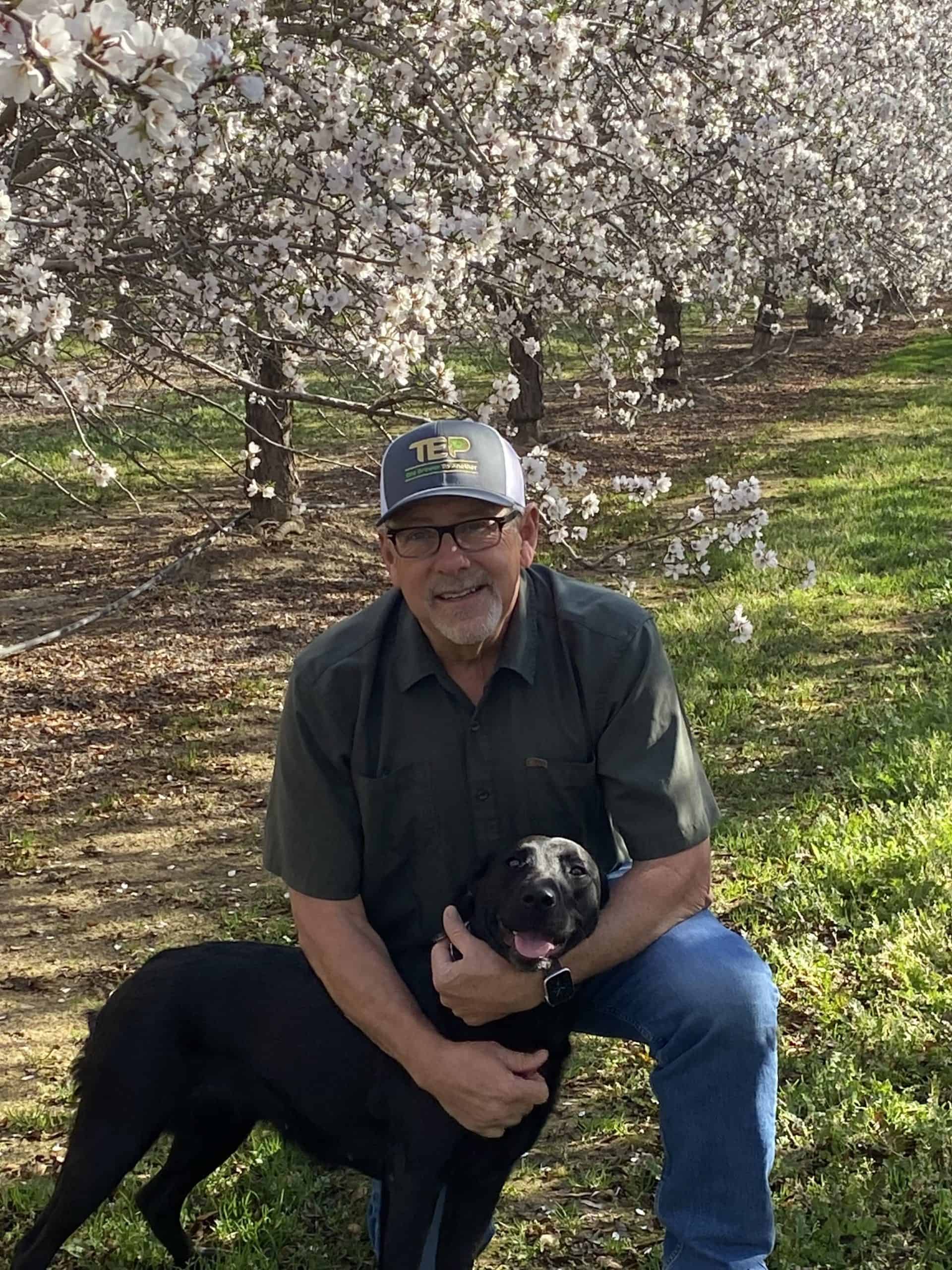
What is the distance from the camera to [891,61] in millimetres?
16125

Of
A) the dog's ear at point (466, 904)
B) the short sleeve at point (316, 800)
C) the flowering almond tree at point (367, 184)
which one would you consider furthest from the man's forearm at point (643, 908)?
the flowering almond tree at point (367, 184)

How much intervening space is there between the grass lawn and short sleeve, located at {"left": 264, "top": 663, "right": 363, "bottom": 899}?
3.34ft

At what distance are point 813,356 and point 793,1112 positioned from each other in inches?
922

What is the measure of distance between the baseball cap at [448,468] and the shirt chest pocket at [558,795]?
607 millimetres

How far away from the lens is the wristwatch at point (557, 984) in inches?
107

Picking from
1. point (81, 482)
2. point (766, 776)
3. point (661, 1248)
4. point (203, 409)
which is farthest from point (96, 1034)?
point (203, 409)

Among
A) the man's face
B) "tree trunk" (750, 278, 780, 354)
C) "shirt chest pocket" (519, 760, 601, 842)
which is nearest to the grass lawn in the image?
"shirt chest pocket" (519, 760, 601, 842)

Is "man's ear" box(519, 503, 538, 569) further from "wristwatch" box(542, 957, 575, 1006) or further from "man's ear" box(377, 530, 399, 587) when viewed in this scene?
"wristwatch" box(542, 957, 575, 1006)

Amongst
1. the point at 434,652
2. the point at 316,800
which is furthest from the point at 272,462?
the point at 316,800

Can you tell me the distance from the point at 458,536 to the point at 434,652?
0.27 metres

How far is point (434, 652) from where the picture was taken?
120 inches

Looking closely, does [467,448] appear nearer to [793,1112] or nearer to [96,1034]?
[96,1034]

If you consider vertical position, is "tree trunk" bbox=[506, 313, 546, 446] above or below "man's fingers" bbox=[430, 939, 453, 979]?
above

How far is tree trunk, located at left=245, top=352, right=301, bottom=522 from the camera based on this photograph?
10742 millimetres
